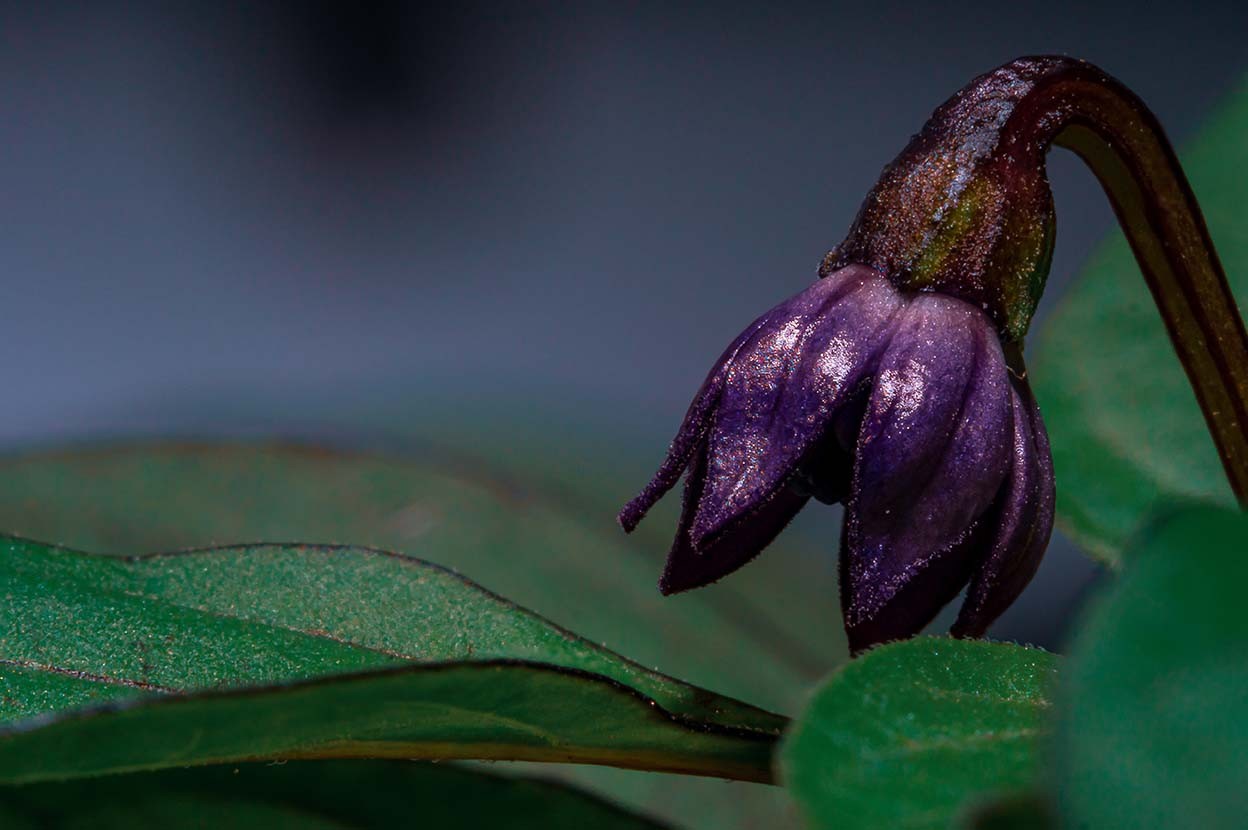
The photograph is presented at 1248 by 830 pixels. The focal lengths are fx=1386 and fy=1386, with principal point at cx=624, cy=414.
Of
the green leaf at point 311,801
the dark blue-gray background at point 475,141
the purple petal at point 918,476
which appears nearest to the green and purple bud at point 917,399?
the purple petal at point 918,476

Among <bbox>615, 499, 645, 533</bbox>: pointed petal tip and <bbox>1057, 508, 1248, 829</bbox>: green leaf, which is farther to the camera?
<bbox>615, 499, 645, 533</bbox>: pointed petal tip

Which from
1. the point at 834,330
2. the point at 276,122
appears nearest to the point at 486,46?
the point at 276,122

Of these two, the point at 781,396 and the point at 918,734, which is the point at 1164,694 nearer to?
the point at 918,734

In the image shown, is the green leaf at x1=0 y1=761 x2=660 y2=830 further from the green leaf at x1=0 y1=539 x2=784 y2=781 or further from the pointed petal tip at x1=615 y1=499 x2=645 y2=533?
the pointed petal tip at x1=615 y1=499 x2=645 y2=533

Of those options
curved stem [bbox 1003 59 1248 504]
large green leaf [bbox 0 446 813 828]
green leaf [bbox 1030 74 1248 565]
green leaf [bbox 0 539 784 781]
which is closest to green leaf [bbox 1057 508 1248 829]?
green leaf [bbox 0 539 784 781]

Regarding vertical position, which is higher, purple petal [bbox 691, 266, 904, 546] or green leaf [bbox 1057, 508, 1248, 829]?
purple petal [bbox 691, 266, 904, 546]

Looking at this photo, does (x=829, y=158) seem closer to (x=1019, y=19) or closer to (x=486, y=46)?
(x=1019, y=19)
